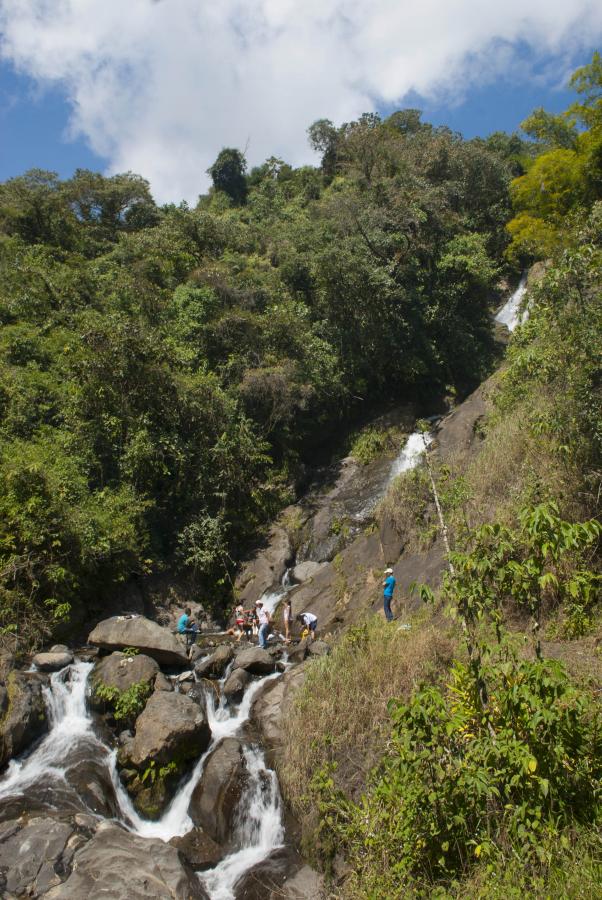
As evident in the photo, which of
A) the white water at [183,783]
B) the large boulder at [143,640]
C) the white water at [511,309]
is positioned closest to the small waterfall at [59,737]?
the white water at [183,783]

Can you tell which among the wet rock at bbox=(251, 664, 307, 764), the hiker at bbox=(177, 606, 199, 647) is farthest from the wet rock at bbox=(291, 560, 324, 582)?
the wet rock at bbox=(251, 664, 307, 764)

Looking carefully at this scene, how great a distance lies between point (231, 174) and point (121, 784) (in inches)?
1797

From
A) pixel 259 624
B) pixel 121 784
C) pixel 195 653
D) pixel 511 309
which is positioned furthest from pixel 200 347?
pixel 511 309

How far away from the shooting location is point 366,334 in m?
21.8

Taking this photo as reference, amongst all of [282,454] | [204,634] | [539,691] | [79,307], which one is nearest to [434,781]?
[539,691]

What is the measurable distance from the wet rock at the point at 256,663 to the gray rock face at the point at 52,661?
3537 millimetres

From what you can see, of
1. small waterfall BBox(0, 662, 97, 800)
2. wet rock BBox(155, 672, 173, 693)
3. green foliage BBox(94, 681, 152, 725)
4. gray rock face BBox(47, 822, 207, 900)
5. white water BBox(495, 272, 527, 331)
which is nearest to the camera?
gray rock face BBox(47, 822, 207, 900)

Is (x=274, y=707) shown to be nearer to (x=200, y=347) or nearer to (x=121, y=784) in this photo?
(x=121, y=784)

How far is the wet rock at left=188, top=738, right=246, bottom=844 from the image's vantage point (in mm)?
7586

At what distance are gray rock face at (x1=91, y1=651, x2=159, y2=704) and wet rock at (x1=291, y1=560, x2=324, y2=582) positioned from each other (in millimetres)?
6161

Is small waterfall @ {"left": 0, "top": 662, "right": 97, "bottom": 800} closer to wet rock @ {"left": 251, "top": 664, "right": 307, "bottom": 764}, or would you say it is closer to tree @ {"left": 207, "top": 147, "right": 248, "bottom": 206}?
wet rock @ {"left": 251, "top": 664, "right": 307, "bottom": 764}

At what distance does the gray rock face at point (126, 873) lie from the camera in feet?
18.4

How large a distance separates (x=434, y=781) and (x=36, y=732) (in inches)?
293

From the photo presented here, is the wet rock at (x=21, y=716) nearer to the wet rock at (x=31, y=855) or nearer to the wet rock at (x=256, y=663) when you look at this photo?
the wet rock at (x=31, y=855)
